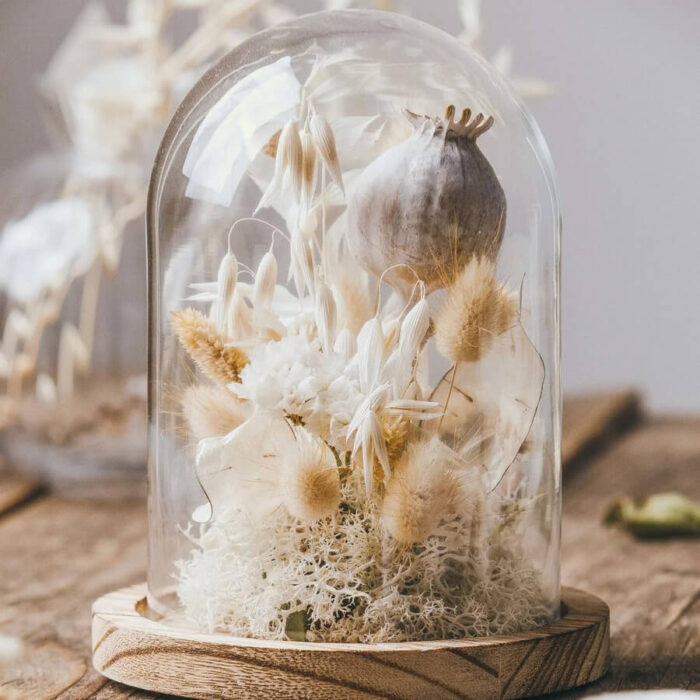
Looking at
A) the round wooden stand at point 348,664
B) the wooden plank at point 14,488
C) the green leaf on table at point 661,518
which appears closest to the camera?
the round wooden stand at point 348,664

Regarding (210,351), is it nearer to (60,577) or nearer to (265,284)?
(265,284)

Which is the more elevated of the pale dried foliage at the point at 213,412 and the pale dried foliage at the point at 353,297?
the pale dried foliage at the point at 353,297

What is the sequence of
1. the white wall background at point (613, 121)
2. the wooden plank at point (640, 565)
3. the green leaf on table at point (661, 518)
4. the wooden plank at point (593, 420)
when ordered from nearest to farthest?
the wooden plank at point (640, 565), the green leaf on table at point (661, 518), the wooden plank at point (593, 420), the white wall background at point (613, 121)

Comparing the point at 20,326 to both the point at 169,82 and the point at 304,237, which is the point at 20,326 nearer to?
the point at 169,82

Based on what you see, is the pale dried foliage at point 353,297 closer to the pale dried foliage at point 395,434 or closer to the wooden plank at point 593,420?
the pale dried foliage at point 395,434

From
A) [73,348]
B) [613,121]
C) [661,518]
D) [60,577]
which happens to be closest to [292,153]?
[60,577]

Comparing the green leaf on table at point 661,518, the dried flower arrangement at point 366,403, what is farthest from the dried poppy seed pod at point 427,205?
the green leaf on table at point 661,518

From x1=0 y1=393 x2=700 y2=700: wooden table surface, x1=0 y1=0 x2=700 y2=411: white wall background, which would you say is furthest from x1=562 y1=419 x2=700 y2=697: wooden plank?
x1=0 y1=0 x2=700 y2=411: white wall background
